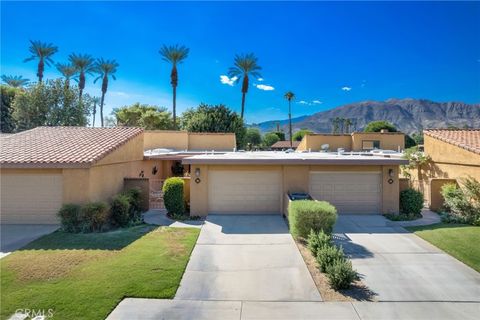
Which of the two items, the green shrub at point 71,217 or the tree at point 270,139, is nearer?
the green shrub at point 71,217

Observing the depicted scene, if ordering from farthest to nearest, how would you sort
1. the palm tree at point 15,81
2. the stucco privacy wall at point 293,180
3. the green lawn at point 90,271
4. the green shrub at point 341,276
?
the palm tree at point 15,81 → the stucco privacy wall at point 293,180 → the green shrub at point 341,276 → the green lawn at point 90,271

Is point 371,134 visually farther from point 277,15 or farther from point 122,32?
point 122,32

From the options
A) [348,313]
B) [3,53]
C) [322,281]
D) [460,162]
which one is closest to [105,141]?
[3,53]

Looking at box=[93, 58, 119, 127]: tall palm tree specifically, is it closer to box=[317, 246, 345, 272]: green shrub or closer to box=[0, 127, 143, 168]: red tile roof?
box=[0, 127, 143, 168]: red tile roof

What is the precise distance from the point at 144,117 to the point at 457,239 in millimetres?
40364

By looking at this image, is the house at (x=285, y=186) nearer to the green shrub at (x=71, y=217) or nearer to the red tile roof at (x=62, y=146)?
the red tile roof at (x=62, y=146)

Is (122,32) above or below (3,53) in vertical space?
above

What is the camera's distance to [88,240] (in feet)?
33.3

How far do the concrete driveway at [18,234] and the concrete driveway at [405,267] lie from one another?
1077 cm

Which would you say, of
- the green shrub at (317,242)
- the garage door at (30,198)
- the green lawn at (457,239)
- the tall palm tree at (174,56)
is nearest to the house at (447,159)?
the green lawn at (457,239)

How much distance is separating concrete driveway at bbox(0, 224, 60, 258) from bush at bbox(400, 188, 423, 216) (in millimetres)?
15809

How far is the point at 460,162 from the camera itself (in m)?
15.0

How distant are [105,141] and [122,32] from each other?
8719mm

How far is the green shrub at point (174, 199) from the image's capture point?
13852 millimetres
